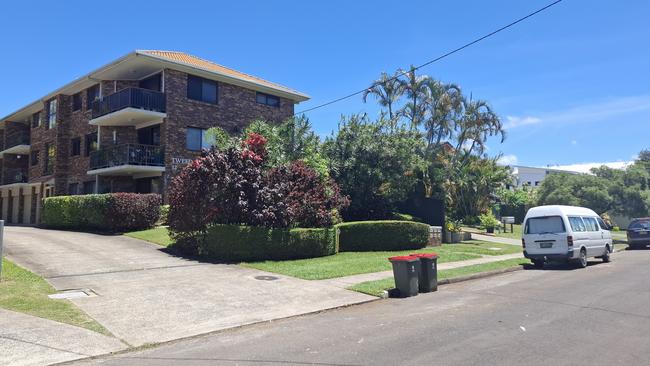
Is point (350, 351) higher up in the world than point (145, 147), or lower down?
lower down

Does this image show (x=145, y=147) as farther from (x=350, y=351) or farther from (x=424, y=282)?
(x=350, y=351)

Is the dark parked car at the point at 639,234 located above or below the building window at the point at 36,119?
below

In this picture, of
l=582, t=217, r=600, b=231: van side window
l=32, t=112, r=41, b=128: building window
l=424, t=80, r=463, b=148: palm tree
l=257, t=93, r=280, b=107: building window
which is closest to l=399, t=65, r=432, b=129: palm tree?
l=424, t=80, r=463, b=148: palm tree

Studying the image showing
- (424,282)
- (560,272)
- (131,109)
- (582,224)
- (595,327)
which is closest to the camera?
(595,327)

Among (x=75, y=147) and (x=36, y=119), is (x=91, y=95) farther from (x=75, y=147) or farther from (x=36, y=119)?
(x=36, y=119)

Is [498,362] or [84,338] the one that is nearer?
[498,362]

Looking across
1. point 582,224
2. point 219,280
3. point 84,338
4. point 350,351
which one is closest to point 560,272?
point 582,224

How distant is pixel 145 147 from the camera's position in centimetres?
2667

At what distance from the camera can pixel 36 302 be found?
8.83 metres

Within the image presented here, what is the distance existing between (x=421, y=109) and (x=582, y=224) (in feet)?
62.7

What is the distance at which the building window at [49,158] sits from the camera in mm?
33031

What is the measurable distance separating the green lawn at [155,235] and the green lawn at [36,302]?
7109 millimetres

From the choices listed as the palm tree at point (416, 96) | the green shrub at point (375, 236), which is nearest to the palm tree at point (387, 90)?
the palm tree at point (416, 96)

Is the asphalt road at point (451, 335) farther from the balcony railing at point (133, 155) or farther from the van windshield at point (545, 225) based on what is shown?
the balcony railing at point (133, 155)
